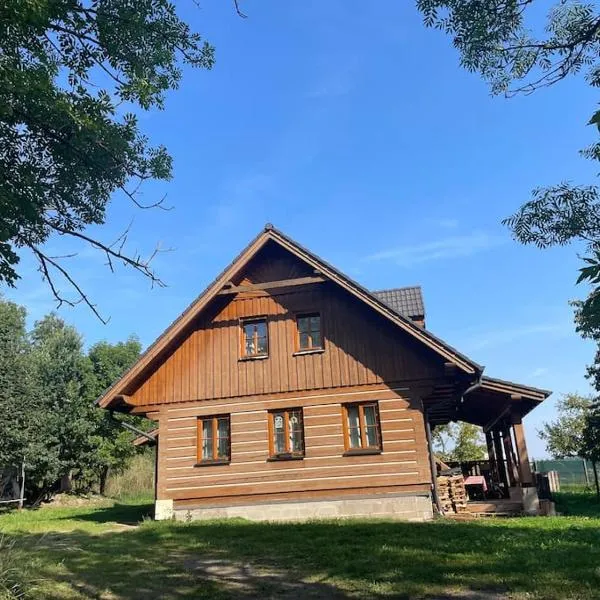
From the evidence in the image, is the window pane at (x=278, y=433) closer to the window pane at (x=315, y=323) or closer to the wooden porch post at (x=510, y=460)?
the window pane at (x=315, y=323)

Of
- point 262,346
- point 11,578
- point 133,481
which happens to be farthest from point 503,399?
point 133,481

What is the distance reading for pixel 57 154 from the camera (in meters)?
8.67

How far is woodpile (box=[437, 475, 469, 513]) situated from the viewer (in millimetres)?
17938

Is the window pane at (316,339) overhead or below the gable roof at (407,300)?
below

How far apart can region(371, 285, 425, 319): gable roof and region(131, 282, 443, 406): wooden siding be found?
3.92 meters

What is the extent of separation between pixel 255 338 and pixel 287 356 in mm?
1215

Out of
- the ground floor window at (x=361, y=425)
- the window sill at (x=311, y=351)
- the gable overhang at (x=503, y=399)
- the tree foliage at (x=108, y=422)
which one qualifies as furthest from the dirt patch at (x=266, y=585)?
the tree foliage at (x=108, y=422)

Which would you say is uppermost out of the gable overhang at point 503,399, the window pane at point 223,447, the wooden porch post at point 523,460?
the gable overhang at point 503,399

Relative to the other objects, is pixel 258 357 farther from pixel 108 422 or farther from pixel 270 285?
pixel 108 422

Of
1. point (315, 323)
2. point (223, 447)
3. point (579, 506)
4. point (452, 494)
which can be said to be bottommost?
point (579, 506)

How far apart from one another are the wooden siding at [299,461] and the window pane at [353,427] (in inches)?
13.1

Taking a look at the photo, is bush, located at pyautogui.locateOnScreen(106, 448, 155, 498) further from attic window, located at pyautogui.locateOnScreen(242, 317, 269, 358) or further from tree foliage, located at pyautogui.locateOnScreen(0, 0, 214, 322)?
tree foliage, located at pyautogui.locateOnScreen(0, 0, 214, 322)

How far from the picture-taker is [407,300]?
2181cm

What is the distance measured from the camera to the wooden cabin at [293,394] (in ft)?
53.8
